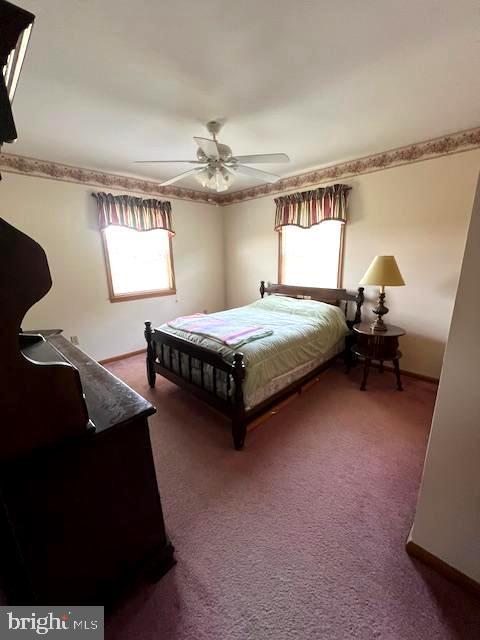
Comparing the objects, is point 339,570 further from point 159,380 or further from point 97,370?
point 159,380

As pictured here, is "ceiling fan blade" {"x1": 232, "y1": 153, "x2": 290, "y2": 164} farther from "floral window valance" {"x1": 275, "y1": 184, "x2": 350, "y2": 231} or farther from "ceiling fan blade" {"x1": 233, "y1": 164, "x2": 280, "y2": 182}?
"floral window valance" {"x1": 275, "y1": 184, "x2": 350, "y2": 231}

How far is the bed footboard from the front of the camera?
6.57 feet

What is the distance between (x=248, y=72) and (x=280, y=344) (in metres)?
1.96

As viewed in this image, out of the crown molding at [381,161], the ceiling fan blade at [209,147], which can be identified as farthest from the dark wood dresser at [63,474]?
the crown molding at [381,161]

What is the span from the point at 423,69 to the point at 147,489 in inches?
112

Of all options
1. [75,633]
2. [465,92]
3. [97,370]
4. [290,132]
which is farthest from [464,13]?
[75,633]

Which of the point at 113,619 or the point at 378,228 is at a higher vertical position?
the point at 378,228

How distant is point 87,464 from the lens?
0.96m

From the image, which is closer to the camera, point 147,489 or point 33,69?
point 147,489

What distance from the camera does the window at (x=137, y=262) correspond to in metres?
3.71

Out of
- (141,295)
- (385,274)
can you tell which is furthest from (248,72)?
(141,295)

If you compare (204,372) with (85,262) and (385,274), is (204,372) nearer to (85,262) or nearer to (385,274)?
(385,274)

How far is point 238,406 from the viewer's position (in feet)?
6.55

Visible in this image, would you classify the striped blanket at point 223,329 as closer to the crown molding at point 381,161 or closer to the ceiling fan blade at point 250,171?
the ceiling fan blade at point 250,171
